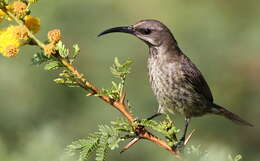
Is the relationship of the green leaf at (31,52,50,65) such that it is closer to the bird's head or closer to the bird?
the bird's head

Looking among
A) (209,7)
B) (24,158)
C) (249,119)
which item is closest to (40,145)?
(24,158)

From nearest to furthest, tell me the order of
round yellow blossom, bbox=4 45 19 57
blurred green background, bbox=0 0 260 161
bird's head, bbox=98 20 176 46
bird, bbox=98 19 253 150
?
round yellow blossom, bbox=4 45 19 57 < bird's head, bbox=98 20 176 46 < bird, bbox=98 19 253 150 < blurred green background, bbox=0 0 260 161

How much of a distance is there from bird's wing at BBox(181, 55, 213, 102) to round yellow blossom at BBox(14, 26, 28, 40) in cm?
353

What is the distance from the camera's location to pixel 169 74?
661 cm

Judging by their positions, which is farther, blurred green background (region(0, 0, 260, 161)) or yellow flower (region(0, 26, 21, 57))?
blurred green background (region(0, 0, 260, 161))

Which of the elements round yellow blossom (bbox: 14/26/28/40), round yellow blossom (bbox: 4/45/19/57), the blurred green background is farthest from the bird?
round yellow blossom (bbox: 4/45/19/57)

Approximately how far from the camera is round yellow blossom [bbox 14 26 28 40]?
11.2 feet

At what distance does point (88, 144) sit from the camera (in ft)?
11.6

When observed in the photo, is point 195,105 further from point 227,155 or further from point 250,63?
point 227,155

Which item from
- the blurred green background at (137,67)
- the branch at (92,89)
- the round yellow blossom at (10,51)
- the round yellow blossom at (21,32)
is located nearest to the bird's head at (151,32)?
the blurred green background at (137,67)

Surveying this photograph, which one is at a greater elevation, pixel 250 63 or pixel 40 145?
pixel 40 145

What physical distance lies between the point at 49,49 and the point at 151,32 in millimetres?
2901

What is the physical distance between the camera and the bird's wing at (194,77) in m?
6.82

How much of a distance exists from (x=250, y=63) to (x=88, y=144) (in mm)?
5443
